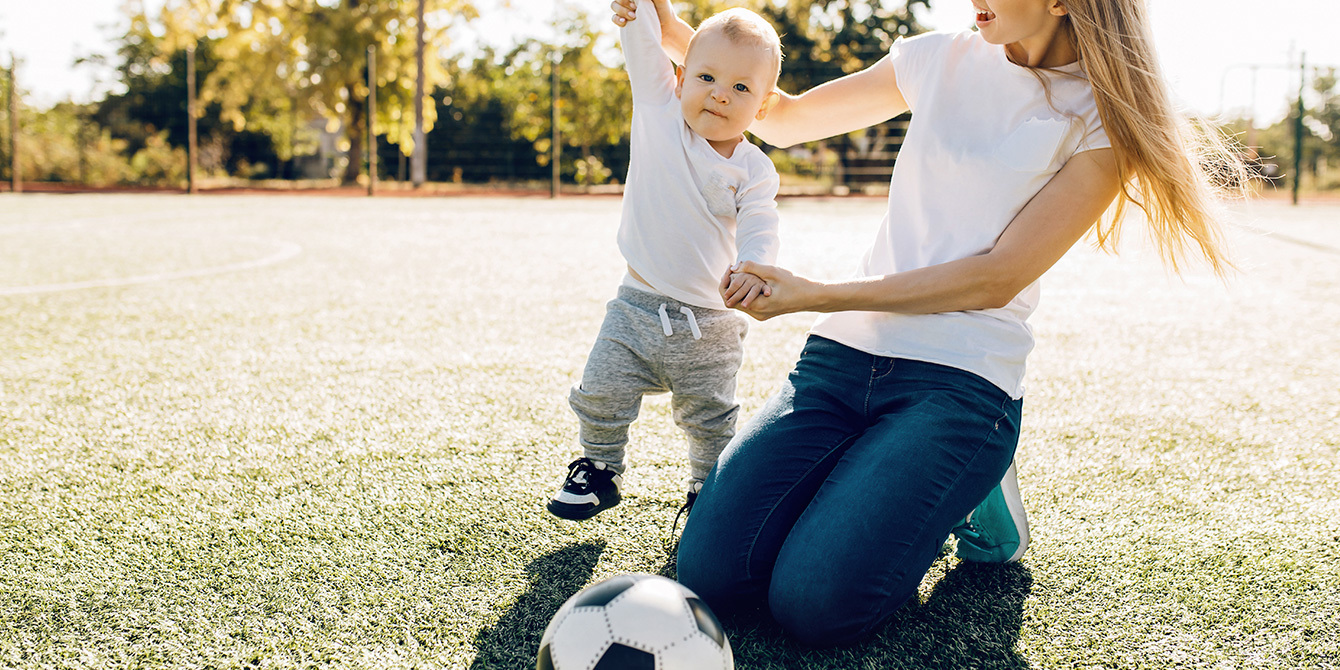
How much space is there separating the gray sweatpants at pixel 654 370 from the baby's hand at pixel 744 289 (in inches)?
14.3

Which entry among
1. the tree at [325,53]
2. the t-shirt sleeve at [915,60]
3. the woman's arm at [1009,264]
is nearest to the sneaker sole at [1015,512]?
the woman's arm at [1009,264]

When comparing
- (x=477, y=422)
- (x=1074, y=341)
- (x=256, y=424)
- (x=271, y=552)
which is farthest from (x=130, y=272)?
(x=1074, y=341)

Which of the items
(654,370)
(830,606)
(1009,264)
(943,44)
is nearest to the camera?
(830,606)

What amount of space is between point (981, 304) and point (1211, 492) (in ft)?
3.75

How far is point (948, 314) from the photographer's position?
196 centimetres

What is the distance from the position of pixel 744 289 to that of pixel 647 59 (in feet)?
2.38

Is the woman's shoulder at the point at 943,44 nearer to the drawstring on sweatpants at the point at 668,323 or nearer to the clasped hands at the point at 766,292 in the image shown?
the clasped hands at the point at 766,292

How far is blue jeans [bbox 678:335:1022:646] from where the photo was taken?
5.63 ft

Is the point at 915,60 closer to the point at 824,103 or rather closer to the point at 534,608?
the point at 824,103

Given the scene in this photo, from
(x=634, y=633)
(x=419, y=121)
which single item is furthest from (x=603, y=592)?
(x=419, y=121)

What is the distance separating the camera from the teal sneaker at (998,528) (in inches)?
79.7

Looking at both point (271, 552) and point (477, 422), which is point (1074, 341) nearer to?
point (477, 422)

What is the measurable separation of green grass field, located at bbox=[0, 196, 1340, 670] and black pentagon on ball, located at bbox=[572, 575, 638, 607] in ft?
0.66

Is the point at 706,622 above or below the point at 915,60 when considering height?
below
